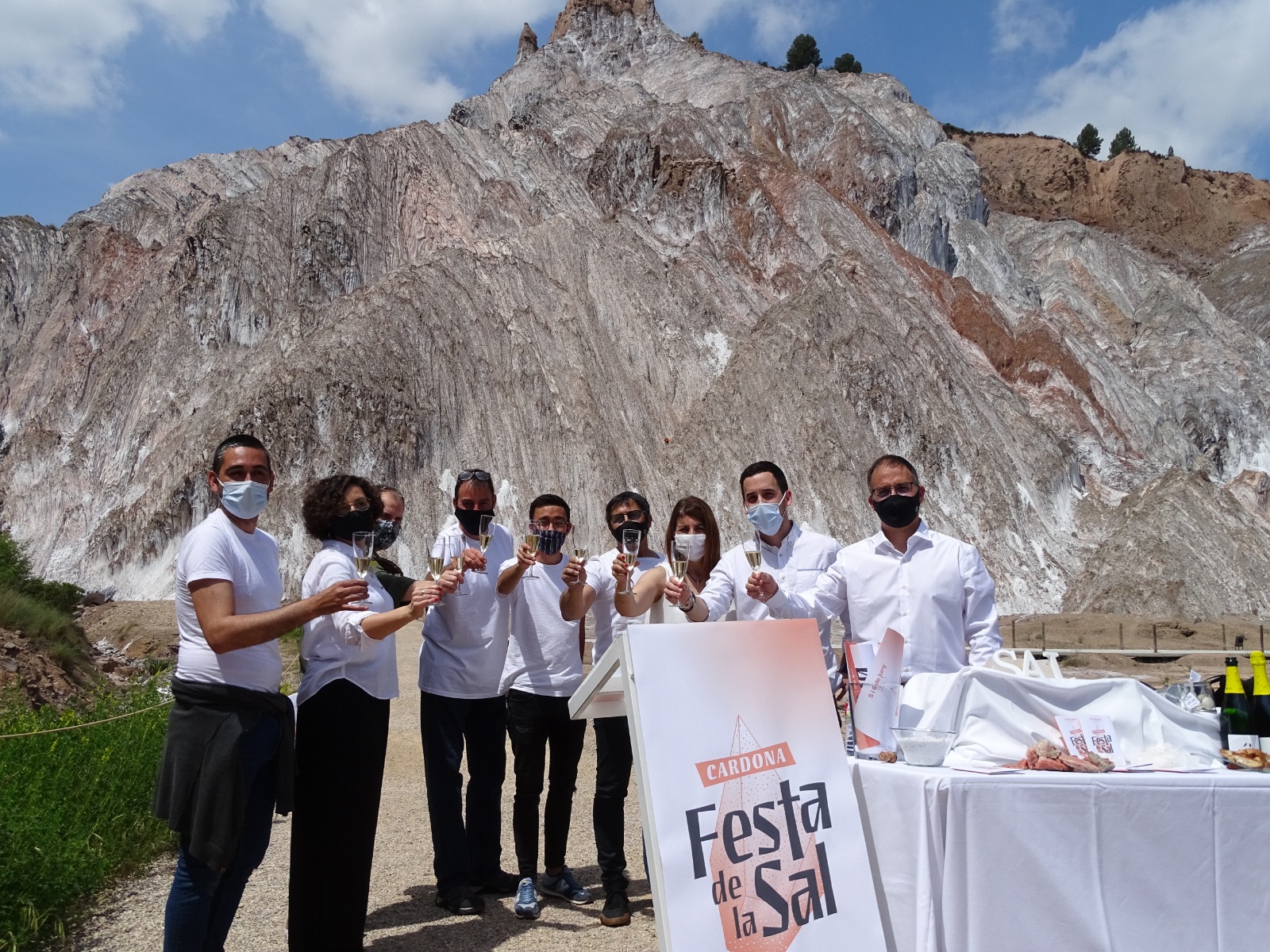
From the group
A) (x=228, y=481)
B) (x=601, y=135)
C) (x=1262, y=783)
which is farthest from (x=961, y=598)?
(x=601, y=135)

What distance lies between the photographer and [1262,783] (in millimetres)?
3492

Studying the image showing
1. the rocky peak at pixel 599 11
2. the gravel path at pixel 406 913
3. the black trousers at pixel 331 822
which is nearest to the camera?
the black trousers at pixel 331 822

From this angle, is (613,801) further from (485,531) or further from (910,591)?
(910,591)

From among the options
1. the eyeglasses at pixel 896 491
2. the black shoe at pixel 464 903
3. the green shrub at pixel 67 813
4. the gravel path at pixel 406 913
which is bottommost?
the gravel path at pixel 406 913

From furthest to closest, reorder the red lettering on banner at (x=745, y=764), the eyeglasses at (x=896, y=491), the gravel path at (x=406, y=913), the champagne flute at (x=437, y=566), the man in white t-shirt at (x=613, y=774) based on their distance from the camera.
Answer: the man in white t-shirt at (x=613, y=774)
the gravel path at (x=406, y=913)
the eyeglasses at (x=896, y=491)
the champagne flute at (x=437, y=566)
the red lettering on banner at (x=745, y=764)

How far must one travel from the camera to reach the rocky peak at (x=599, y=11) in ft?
213

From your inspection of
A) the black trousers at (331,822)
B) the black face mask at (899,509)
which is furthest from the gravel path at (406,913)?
the black face mask at (899,509)

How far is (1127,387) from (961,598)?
3881 centimetres

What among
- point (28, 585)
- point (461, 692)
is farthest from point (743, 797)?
point (28, 585)

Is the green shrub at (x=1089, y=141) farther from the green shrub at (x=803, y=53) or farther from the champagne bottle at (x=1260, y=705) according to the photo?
the champagne bottle at (x=1260, y=705)

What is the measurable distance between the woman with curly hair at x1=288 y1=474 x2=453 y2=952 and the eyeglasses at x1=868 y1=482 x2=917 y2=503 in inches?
86.6

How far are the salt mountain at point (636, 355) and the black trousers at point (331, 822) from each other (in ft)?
76.7

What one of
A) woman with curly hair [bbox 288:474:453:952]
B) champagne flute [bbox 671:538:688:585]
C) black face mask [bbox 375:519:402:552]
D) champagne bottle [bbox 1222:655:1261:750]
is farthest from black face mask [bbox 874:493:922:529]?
black face mask [bbox 375:519:402:552]

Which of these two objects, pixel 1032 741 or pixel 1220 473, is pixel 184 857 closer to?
pixel 1032 741
